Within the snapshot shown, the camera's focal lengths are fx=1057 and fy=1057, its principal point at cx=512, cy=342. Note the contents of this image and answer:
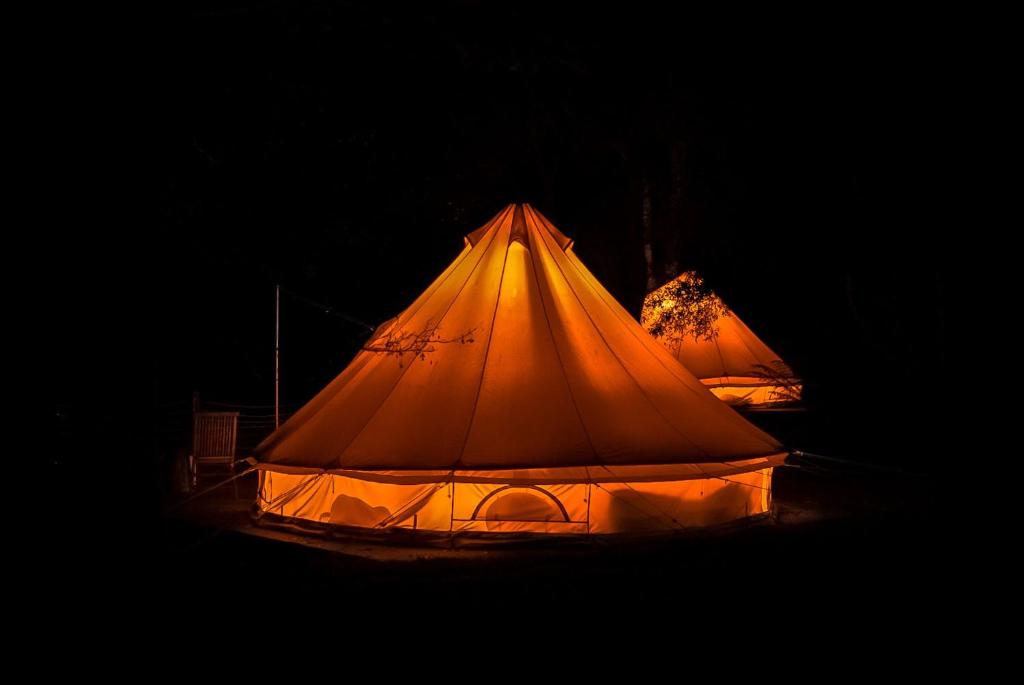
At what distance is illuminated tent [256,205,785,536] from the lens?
332 inches

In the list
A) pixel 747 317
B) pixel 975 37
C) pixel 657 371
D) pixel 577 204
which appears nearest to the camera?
pixel 975 37

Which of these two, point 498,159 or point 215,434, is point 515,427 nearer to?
point 215,434

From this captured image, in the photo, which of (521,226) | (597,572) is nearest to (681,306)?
(521,226)

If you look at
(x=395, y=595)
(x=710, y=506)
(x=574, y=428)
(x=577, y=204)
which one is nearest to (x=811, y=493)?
(x=710, y=506)

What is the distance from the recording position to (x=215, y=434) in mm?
12445

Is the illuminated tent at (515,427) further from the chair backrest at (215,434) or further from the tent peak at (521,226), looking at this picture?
the chair backrest at (215,434)

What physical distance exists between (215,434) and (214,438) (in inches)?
2.0

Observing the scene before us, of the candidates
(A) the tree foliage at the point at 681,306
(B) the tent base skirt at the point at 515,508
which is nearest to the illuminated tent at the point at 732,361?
(A) the tree foliage at the point at 681,306

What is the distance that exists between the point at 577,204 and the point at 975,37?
11599 millimetres

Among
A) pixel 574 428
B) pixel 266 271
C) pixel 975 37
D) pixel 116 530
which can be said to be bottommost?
pixel 116 530

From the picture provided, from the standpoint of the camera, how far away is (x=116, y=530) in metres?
9.05

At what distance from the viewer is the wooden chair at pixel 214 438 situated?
12250 mm

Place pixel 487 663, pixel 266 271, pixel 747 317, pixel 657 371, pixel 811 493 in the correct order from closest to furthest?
1. pixel 487 663
2. pixel 657 371
3. pixel 811 493
4. pixel 266 271
5. pixel 747 317

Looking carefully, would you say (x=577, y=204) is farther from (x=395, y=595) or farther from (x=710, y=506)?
(x=395, y=595)
